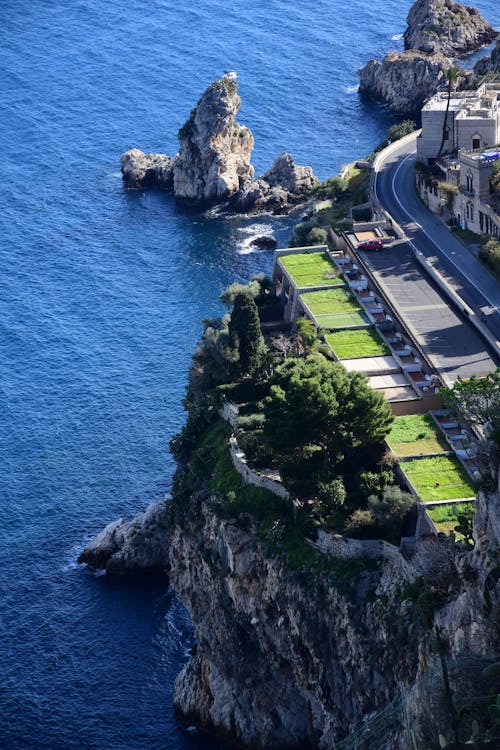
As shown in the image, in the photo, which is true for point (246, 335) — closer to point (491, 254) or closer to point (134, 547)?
point (134, 547)

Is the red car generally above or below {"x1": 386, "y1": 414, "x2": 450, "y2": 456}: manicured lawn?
below

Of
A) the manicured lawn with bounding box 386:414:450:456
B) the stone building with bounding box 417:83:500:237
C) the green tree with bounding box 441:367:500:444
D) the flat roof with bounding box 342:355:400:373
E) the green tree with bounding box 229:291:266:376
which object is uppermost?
the green tree with bounding box 441:367:500:444

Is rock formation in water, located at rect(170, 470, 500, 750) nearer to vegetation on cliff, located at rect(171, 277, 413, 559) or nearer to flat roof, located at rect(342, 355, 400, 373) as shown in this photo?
vegetation on cliff, located at rect(171, 277, 413, 559)

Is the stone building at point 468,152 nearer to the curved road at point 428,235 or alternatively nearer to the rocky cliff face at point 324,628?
the curved road at point 428,235

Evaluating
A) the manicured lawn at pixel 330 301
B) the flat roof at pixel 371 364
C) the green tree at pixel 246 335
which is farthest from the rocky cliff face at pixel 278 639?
the manicured lawn at pixel 330 301

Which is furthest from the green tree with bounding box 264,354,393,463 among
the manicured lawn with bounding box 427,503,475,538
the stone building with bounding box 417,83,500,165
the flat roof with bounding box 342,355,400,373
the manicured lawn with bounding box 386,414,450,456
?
the stone building with bounding box 417,83,500,165

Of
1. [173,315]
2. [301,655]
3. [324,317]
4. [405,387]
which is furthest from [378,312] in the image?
[173,315]

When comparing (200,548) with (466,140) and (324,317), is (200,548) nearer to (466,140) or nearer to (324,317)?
(324,317)

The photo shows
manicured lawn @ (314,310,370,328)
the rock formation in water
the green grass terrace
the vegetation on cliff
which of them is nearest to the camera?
the rock formation in water
